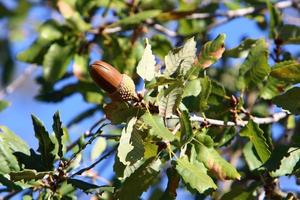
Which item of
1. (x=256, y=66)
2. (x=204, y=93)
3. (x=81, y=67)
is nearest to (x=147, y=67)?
(x=204, y=93)

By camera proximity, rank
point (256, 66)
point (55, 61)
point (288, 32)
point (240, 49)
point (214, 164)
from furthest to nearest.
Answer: point (55, 61) → point (288, 32) → point (240, 49) → point (256, 66) → point (214, 164)

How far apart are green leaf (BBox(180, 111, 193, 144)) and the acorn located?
10cm

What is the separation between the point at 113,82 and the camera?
1.34 meters

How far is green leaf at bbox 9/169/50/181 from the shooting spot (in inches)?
54.4

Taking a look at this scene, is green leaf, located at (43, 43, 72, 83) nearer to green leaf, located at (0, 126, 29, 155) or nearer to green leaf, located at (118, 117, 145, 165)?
green leaf, located at (0, 126, 29, 155)

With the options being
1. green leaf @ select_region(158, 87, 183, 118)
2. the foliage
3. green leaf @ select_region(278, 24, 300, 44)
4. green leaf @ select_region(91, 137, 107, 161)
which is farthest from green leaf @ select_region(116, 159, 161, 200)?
green leaf @ select_region(278, 24, 300, 44)

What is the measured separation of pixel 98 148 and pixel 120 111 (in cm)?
56

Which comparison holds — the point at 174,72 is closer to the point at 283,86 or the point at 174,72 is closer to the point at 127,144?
the point at 127,144

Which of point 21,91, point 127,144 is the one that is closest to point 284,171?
point 127,144

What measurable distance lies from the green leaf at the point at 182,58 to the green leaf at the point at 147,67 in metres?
0.03

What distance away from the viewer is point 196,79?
5.01 ft

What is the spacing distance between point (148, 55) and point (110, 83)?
10 centimetres

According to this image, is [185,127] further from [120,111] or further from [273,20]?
[273,20]

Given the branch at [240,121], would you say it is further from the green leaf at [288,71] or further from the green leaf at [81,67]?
the green leaf at [81,67]
